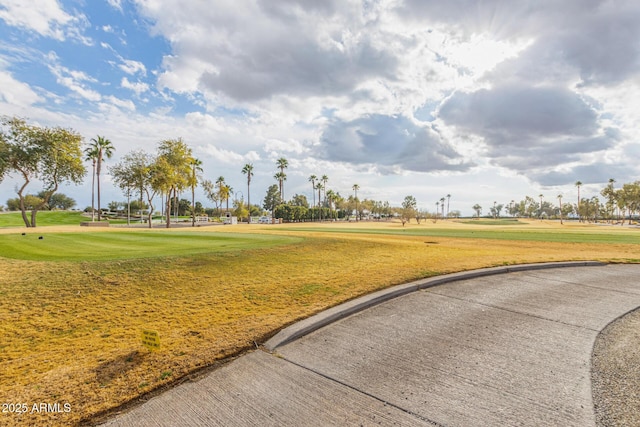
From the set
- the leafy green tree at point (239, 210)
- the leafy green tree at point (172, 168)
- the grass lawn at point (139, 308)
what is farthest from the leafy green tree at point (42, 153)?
the leafy green tree at point (239, 210)

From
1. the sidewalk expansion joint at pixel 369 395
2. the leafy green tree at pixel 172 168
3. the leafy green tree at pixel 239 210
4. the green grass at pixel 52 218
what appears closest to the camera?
the sidewalk expansion joint at pixel 369 395

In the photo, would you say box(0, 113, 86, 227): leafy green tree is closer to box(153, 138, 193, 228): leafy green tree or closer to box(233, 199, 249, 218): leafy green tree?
box(153, 138, 193, 228): leafy green tree

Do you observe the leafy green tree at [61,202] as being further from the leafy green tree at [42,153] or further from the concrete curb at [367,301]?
the concrete curb at [367,301]

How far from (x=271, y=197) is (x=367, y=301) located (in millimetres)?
146305

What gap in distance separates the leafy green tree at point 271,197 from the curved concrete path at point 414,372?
140 m

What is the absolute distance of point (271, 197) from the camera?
150250 millimetres

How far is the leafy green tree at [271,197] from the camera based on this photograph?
147125mm

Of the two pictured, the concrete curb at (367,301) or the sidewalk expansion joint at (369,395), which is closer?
A: the sidewalk expansion joint at (369,395)

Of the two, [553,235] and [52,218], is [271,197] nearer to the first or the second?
[52,218]

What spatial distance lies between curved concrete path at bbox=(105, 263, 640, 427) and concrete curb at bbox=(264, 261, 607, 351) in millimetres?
36

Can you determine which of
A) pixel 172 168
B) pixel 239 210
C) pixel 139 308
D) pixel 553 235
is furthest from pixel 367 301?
pixel 239 210

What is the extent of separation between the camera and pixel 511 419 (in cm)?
309

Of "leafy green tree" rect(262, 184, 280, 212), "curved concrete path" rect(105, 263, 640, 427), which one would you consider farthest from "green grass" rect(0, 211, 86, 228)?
"curved concrete path" rect(105, 263, 640, 427)

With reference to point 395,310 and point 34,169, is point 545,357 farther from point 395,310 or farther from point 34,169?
point 34,169
